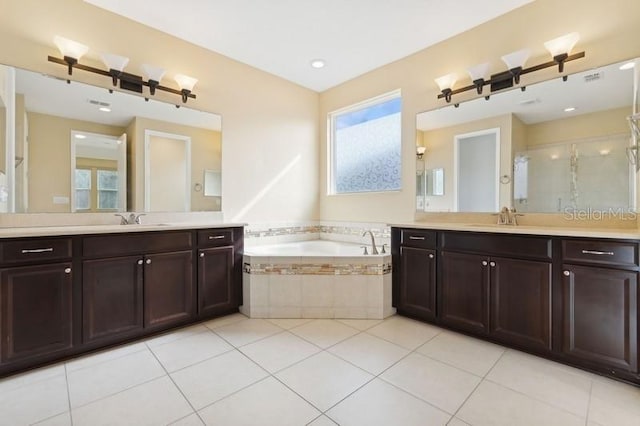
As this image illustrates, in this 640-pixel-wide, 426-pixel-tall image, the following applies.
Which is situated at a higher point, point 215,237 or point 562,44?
point 562,44

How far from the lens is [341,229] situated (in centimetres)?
384

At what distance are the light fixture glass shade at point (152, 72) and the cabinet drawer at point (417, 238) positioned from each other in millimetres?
2613

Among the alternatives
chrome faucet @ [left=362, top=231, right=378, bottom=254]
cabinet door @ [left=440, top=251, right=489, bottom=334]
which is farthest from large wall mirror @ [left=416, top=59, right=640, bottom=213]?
chrome faucet @ [left=362, top=231, right=378, bottom=254]

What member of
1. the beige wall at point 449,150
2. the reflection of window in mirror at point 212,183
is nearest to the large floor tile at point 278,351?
the reflection of window in mirror at point 212,183

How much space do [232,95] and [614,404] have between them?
384cm

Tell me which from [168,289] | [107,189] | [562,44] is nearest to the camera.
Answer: [562,44]

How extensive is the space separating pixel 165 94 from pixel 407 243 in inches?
106

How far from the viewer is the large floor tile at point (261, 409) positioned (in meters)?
1.42

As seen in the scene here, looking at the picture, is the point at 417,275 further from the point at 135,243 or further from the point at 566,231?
the point at 135,243

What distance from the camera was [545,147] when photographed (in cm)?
234

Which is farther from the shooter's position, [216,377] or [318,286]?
[318,286]

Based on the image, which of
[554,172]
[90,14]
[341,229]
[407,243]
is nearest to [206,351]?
[407,243]

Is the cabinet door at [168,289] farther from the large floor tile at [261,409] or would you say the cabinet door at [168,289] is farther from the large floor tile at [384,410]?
the large floor tile at [384,410]

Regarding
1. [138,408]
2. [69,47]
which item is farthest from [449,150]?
[69,47]
